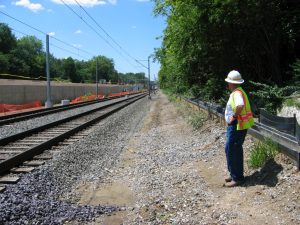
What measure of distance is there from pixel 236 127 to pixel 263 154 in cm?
82

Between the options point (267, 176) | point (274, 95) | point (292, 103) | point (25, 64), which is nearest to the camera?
point (267, 176)

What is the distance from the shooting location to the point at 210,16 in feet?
45.0

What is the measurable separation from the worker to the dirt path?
24cm

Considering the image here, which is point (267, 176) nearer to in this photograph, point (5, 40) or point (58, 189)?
point (58, 189)

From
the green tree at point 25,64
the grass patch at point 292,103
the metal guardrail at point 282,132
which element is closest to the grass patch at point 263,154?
A: the metal guardrail at point 282,132

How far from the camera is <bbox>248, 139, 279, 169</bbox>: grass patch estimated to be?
6.91 meters

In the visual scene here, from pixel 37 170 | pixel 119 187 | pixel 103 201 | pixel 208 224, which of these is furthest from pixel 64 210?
pixel 37 170

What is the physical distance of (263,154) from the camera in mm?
7004

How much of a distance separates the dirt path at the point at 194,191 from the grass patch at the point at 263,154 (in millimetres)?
160

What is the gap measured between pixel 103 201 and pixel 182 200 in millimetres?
1371

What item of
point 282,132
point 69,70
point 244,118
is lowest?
point 282,132

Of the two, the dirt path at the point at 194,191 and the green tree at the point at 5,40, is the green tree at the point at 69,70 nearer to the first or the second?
the green tree at the point at 5,40

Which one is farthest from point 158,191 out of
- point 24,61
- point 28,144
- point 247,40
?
point 24,61

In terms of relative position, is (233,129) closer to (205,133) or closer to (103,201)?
(103,201)
